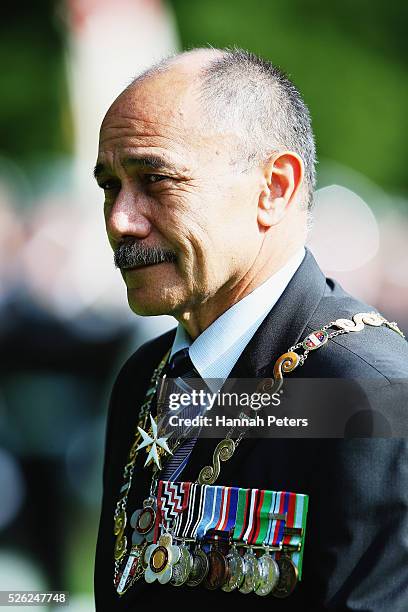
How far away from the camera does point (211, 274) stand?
6.45 ft

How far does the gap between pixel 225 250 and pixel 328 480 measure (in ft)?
2.03

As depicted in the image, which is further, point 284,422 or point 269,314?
point 269,314

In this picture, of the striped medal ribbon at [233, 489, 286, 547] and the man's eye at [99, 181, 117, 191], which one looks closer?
the striped medal ribbon at [233, 489, 286, 547]

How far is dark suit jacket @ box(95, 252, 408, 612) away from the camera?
5.02 ft

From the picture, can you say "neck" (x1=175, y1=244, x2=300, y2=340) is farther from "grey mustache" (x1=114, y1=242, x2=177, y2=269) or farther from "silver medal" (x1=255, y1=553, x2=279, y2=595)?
"silver medal" (x1=255, y1=553, x2=279, y2=595)

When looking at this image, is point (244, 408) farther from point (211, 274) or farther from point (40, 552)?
point (40, 552)

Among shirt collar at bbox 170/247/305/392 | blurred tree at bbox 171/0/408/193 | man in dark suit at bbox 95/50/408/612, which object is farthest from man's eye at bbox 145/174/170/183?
blurred tree at bbox 171/0/408/193

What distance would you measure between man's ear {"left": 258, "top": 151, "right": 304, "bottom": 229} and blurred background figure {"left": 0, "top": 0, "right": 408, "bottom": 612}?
Answer: 2.42m

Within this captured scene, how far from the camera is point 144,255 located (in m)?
1.95

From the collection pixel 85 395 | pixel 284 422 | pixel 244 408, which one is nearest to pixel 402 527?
pixel 284 422

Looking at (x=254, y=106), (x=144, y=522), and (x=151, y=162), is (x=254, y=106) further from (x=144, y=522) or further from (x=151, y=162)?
(x=144, y=522)

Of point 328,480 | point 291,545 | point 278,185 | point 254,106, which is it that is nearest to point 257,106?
point 254,106

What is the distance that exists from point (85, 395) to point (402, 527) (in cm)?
317

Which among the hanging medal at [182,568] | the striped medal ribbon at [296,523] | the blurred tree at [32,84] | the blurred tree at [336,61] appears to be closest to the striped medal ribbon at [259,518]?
the striped medal ribbon at [296,523]
